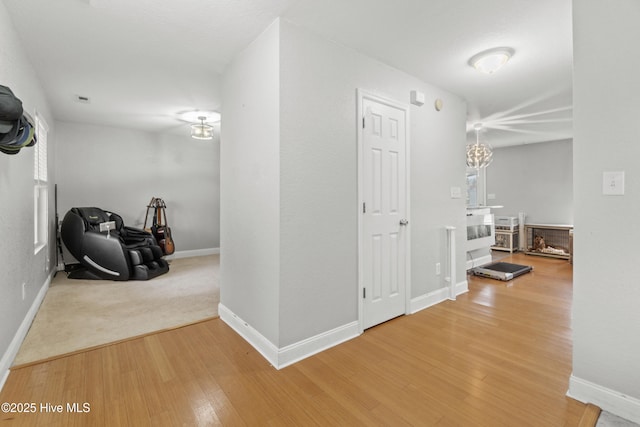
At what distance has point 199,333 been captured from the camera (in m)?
2.64

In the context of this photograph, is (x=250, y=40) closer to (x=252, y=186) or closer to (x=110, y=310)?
(x=252, y=186)

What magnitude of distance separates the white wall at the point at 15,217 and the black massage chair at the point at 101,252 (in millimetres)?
1103

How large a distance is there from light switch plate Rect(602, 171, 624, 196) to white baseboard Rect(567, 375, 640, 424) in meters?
1.07

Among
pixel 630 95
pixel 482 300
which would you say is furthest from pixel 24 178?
pixel 482 300

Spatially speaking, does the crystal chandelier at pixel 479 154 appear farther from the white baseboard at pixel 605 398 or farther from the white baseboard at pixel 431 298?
the white baseboard at pixel 605 398

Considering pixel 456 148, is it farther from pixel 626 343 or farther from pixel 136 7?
pixel 136 7

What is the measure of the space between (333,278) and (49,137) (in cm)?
471

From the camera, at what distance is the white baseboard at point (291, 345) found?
6.95ft

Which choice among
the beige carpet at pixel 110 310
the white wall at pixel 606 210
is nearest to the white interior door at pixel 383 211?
the white wall at pixel 606 210

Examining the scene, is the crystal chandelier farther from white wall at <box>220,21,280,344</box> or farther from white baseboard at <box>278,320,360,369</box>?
white wall at <box>220,21,280,344</box>

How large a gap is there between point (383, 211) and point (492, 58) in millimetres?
1643

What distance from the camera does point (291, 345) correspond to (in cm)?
216

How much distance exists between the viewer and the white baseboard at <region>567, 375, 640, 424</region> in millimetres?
1548

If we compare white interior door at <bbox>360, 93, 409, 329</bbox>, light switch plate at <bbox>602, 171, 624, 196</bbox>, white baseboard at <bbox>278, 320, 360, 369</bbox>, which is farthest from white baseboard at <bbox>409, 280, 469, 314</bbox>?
light switch plate at <bbox>602, 171, 624, 196</bbox>
